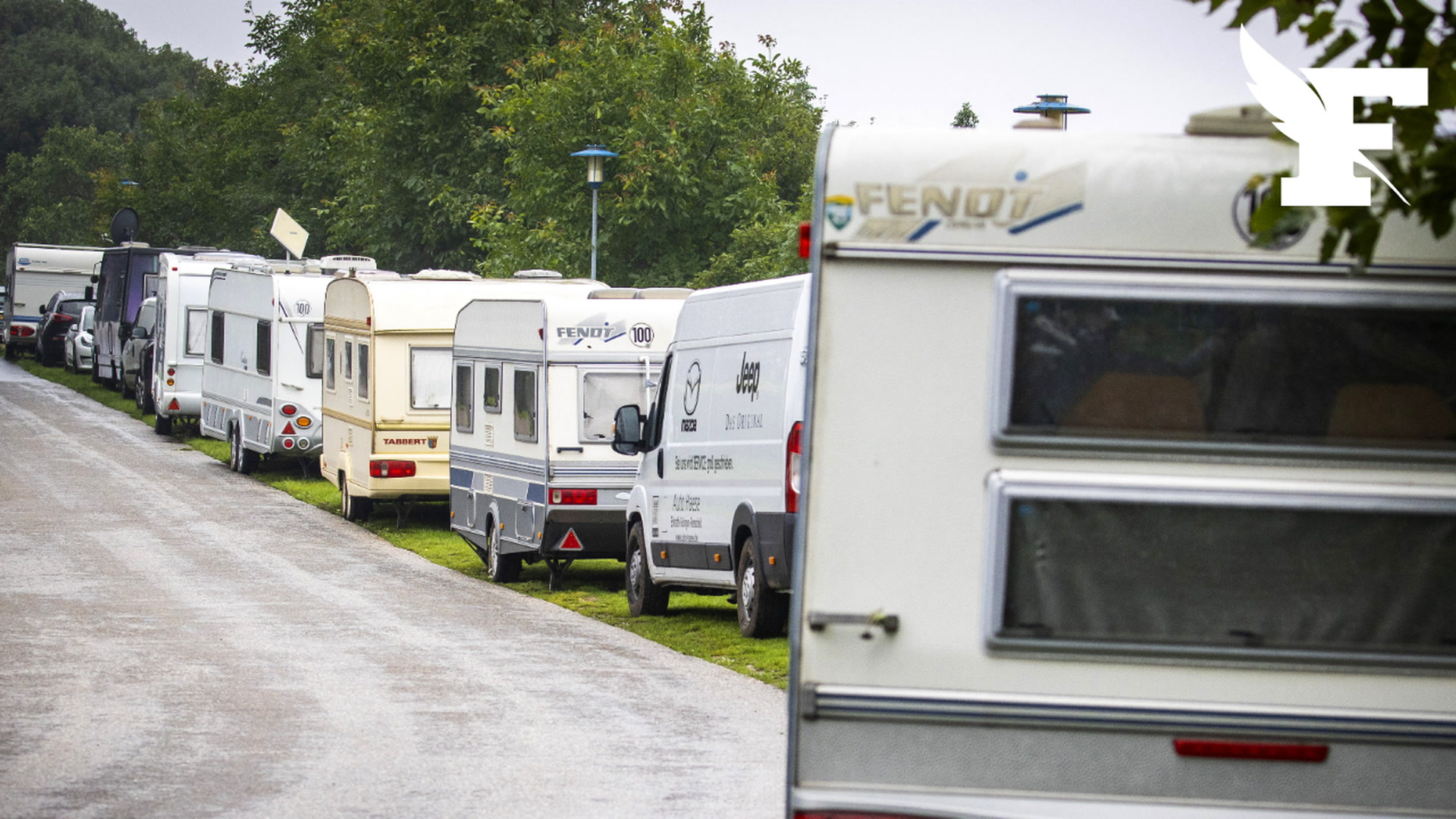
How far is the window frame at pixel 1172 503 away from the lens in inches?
181

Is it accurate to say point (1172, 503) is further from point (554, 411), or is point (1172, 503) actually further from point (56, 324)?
point (56, 324)

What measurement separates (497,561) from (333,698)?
6469 mm

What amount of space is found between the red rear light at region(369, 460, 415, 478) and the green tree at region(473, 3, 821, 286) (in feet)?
23.5

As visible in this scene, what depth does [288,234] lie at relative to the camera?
38.2 metres

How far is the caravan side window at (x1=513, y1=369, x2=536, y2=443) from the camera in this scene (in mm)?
16391

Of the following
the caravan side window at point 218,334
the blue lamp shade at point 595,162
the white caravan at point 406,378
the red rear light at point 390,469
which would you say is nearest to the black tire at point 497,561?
the white caravan at point 406,378

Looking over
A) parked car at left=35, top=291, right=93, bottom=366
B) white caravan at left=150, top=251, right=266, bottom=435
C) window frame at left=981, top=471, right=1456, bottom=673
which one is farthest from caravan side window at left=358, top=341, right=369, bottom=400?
parked car at left=35, top=291, right=93, bottom=366

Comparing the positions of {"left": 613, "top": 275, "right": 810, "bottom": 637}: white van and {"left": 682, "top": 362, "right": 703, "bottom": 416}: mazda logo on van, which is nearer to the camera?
{"left": 613, "top": 275, "right": 810, "bottom": 637}: white van

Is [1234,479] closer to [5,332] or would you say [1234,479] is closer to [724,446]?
[724,446]

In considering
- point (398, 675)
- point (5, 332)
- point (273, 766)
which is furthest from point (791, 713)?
point (5, 332)

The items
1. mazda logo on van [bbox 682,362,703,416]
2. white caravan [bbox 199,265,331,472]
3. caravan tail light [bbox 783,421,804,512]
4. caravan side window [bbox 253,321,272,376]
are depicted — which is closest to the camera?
caravan tail light [bbox 783,421,804,512]

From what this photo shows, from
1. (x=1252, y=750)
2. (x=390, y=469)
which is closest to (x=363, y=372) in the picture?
(x=390, y=469)

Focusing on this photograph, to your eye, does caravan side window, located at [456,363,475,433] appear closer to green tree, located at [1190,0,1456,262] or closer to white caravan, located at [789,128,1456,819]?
white caravan, located at [789,128,1456,819]

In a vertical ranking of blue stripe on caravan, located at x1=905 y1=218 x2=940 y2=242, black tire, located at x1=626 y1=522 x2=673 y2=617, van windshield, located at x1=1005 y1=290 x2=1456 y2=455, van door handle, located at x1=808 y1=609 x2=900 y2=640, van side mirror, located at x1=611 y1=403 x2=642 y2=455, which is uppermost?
blue stripe on caravan, located at x1=905 y1=218 x2=940 y2=242
